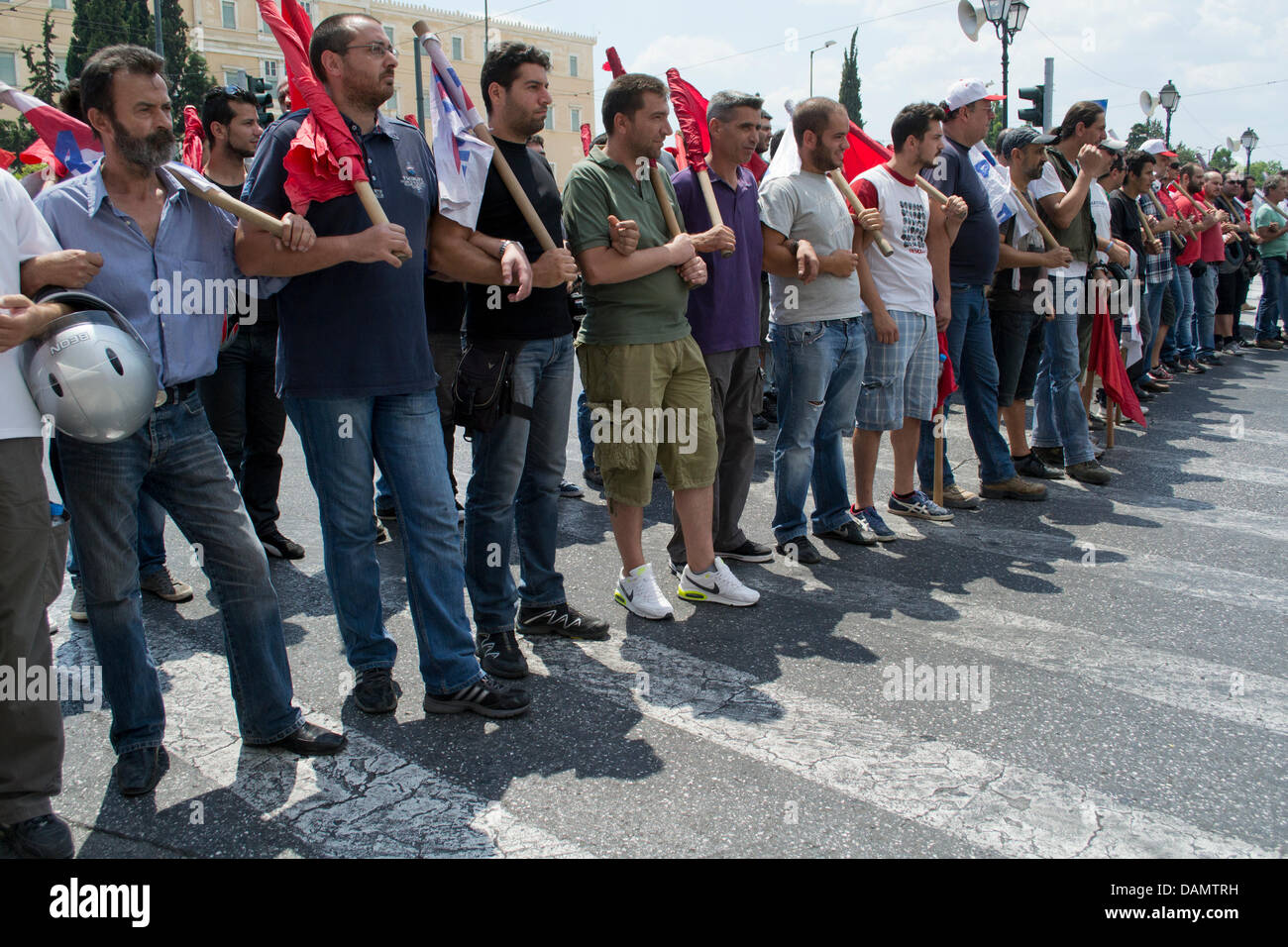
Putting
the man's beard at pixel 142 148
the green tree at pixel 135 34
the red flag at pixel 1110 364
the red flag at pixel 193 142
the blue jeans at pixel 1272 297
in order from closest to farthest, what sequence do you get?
the man's beard at pixel 142 148
the red flag at pixel 193 142
the red flag at pixel 1110 364
the blue jeans at pixel 1272 297
the green tree at pixel 135 34

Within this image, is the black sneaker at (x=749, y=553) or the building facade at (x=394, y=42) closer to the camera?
the black sneaker at (x=749, y=553)

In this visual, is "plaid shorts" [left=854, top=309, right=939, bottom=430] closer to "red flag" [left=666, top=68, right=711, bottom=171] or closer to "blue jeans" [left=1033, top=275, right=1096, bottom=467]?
"red flag" [left=666, top=68, right=711, bottom=171]

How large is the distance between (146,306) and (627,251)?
1.89 meters

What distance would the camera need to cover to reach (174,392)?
10.4 feet

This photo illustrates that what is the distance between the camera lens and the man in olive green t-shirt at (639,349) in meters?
4.38

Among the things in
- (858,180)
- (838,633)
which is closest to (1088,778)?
(838,633)

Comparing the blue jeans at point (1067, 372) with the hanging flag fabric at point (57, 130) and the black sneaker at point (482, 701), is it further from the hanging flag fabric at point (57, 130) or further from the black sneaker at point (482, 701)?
the hanging flag fabric at point (57, 130)

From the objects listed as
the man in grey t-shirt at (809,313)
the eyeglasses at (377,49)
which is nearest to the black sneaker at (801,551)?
the man in grey t-shirt at (809,313)

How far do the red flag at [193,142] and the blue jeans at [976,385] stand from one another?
14.7 ft

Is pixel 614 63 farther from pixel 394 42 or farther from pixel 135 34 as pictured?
pixel 394 42

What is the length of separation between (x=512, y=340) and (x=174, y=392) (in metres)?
1.34

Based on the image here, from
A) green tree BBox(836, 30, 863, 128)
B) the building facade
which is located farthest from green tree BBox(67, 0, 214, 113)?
green tree BBox(836, 30, 863, 128)

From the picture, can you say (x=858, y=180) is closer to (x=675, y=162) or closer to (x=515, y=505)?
(x=675, y=162)
